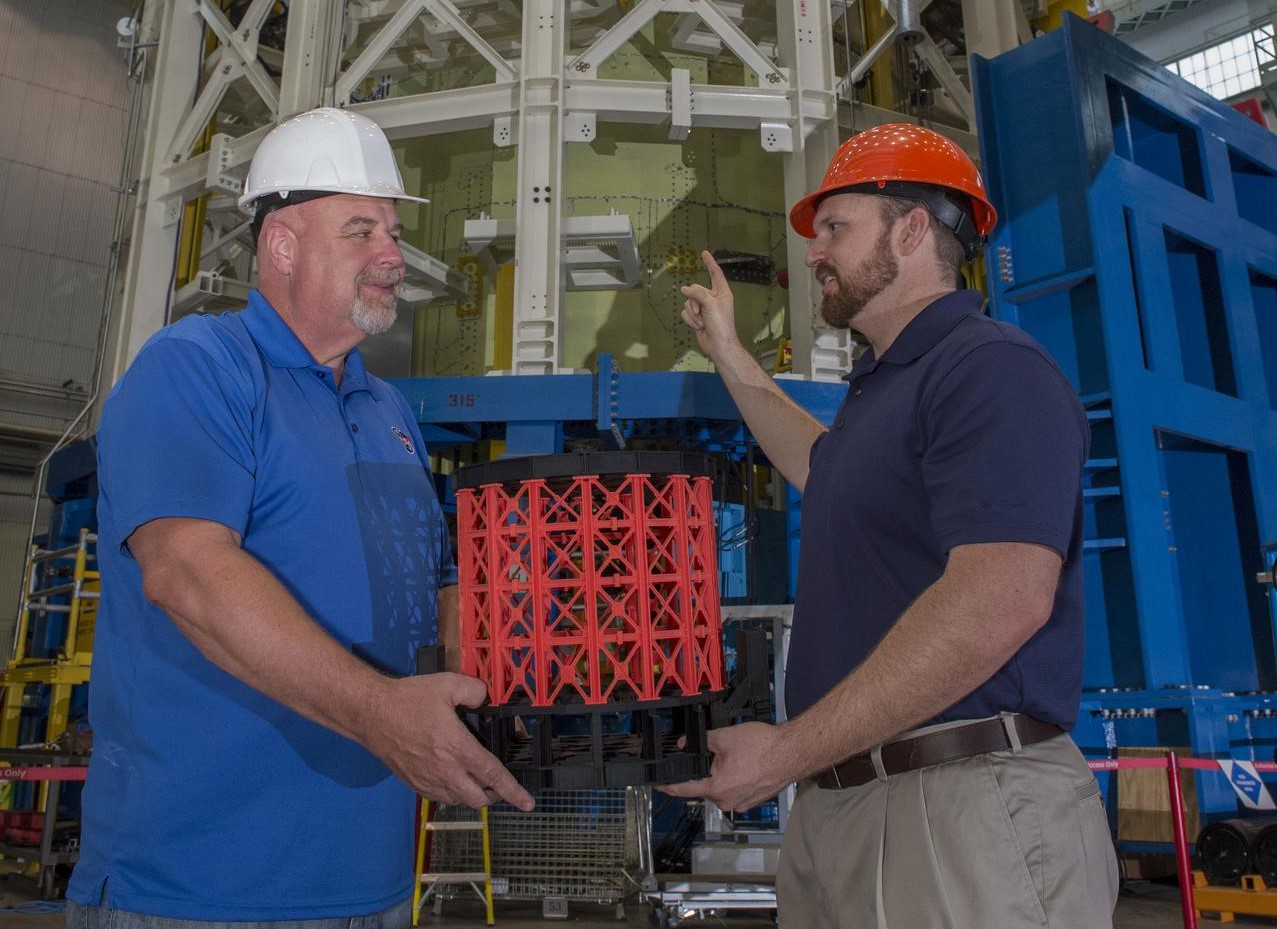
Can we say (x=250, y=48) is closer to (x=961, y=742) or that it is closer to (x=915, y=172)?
(x=915, y=172)

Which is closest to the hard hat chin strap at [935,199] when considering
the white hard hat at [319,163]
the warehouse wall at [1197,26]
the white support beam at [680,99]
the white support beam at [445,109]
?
the white hard hat at [319,163]

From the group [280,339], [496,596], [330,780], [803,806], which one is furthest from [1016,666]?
[280,339]

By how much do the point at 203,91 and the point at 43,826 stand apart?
8081 millimetres

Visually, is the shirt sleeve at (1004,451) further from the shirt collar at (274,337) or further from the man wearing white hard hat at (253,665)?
the shirt collar at (274,337)

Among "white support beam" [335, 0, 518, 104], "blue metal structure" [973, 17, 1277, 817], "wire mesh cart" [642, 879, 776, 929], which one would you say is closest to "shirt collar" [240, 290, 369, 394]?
"wire mesh cart" [642, 879, 776, 929]

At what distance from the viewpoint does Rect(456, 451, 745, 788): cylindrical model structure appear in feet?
5.07

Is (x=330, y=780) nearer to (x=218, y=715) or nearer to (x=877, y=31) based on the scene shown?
(x=218, y=715)

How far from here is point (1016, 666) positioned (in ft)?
5.87

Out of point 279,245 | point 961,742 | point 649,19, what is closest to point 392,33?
point 649,19

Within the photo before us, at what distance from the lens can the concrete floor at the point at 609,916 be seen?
541cm

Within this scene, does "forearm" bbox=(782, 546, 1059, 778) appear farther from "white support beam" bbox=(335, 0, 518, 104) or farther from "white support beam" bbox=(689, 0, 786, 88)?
"white support beam" bbox=(335, 0, 518, 104)

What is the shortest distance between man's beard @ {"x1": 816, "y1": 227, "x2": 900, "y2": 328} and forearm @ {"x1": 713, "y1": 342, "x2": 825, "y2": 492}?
16.4 inches

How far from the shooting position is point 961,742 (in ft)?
5.80

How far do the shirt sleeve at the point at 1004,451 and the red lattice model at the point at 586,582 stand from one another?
1.48ft
